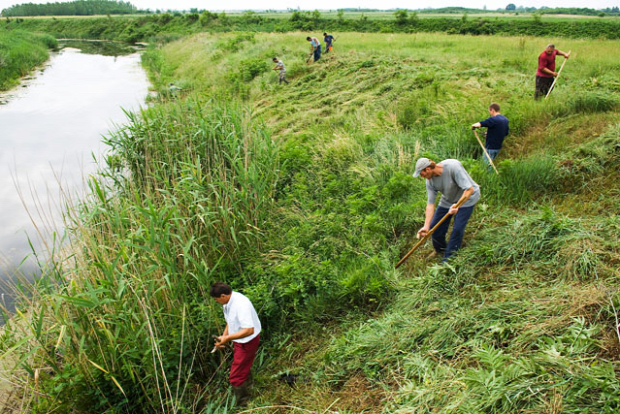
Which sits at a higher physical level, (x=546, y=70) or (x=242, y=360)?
(x=546, y=70)

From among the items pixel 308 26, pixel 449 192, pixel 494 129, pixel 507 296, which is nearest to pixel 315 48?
pixel 494 129

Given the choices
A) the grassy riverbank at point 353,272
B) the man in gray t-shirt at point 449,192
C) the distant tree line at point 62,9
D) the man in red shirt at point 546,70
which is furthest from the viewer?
the distant tree line at point 62,9

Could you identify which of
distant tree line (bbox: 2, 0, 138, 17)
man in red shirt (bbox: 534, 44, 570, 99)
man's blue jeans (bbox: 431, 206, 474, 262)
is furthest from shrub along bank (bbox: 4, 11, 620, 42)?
distant tree line (bbox: 2, 0, 138, 17)

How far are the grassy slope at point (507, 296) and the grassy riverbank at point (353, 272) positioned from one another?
19mm

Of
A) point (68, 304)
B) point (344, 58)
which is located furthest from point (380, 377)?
point (344, 58)

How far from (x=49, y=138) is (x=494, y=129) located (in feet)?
41.5

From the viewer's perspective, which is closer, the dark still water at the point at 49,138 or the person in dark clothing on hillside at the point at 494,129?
the person in dark clothing on hillside at the point at 494,129

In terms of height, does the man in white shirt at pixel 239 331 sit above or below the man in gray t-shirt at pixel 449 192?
below

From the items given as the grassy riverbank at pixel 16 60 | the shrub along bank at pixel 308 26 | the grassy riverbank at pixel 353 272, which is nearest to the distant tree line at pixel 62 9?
the shrub along bank at pixel 308 26

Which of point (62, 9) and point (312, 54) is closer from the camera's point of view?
point (312, 54)

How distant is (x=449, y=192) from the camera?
450cm

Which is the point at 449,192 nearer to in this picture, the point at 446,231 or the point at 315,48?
the point at 446,231

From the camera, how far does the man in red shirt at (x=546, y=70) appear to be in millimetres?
7723

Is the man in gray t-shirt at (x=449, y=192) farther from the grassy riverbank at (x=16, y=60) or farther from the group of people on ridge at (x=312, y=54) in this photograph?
the grassy riverbank at (x=16, y=60)
